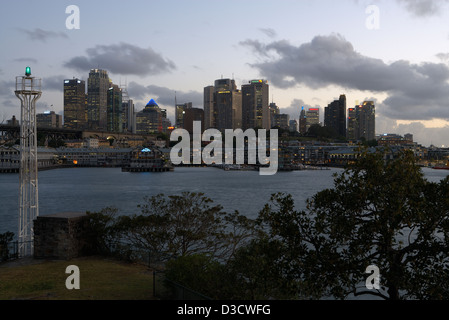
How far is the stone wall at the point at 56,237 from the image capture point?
60.7 feet

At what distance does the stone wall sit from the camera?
18.5 metres

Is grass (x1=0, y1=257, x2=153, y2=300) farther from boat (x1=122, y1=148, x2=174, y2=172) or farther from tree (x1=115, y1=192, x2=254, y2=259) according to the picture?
boat (x1=122, y1=148, x2=174, y2=172)

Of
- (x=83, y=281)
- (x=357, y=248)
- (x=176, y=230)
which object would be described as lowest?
(x=83, y=281)

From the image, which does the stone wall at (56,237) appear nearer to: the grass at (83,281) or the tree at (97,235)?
the grass at (83,281)

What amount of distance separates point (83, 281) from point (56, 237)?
4.31m

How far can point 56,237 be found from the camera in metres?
18.6

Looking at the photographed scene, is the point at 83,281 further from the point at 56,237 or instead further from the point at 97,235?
the point at 97,235

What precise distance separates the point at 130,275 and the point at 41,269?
3.99 metres

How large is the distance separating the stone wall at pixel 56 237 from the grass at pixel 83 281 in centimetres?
56

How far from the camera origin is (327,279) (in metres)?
11.3

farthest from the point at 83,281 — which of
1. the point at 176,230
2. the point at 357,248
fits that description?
the point at 357,248

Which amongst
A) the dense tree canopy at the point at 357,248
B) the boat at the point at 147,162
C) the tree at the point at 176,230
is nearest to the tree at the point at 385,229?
the dense tree canopy at the point at 357,248

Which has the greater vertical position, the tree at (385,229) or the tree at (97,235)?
the tree at (385,229)
